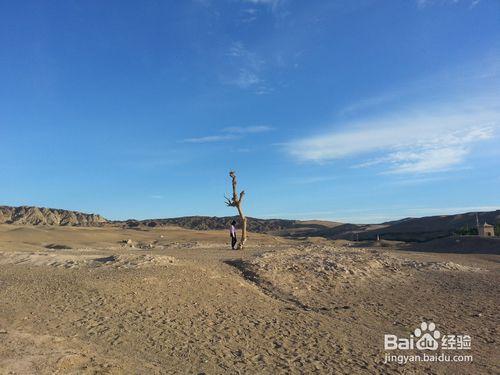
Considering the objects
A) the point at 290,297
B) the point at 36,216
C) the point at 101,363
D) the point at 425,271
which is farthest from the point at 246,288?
the point at 36,216

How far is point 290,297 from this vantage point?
40.1 ft

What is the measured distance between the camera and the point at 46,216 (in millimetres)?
70312

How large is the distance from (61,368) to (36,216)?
68.7 m

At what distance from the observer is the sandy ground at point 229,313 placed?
6.94 m

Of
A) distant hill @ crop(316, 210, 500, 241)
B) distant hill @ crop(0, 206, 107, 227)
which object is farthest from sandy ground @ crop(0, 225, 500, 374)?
distant hill @ crop(0, 206, 107, 227)

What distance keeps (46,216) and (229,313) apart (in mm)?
69225

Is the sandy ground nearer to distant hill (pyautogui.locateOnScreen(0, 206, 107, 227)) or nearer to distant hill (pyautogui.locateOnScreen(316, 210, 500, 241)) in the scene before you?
distant hill (pyautogui.locateOnScreen(316, 210, 500, 241))

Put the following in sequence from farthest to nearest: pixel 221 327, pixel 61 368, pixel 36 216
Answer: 1. pixel 36 216
2. pixel 221 327
3. pixel 61 368

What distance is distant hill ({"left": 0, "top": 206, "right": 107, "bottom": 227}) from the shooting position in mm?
65500

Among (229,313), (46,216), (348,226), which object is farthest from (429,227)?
(229,313)

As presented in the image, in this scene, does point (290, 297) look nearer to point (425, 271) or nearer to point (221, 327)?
point (221, 327)

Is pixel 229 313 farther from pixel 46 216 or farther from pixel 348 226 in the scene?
pixel 348 226

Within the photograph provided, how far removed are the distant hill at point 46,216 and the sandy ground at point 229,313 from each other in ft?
180

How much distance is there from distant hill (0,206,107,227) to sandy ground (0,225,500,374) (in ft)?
180
